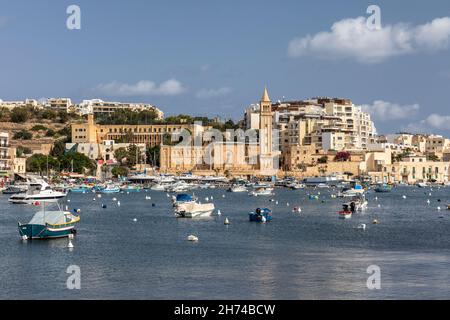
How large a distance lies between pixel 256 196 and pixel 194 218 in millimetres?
33965

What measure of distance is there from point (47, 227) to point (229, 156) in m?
89.7

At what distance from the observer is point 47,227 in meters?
32.8

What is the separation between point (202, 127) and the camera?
5192 inches

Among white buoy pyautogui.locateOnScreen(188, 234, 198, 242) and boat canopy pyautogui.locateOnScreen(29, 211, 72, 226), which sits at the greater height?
boat canopy pyautogui.locateOnScreen(29, 211, 72, 226)

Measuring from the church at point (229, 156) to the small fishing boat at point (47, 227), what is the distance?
3375 inches

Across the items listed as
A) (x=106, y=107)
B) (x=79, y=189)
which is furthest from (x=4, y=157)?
(x=106, y=107)

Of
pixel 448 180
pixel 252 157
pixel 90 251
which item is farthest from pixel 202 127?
pixel 90 251

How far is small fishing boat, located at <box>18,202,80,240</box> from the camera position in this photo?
3281 centimetres

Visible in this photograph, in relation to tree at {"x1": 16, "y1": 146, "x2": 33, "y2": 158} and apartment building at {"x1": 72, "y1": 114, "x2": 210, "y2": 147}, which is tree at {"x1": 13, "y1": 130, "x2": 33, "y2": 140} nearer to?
apartment building at {"x1": 72, "y1": 114, "x2": 210, "y2": 147}

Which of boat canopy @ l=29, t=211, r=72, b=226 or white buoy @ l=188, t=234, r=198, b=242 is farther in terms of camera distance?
white buoy @ l=188, t=234, r=198, b=242

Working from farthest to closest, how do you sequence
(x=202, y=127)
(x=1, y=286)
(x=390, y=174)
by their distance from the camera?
(x=202, y=127)
(x=390, y=174)
(x=1, y=286)

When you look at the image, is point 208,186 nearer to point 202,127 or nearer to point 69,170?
point 69,170

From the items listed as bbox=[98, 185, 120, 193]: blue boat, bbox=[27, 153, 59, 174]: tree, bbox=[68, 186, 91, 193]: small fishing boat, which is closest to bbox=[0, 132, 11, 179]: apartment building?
bbox=[27, 153, 59, 174]: tree

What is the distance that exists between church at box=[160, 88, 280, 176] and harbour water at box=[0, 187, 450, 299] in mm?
75024
